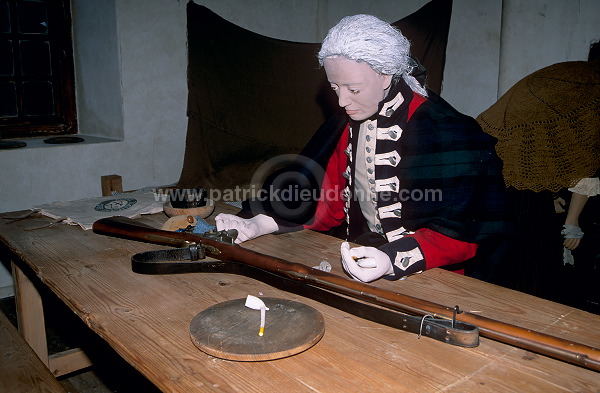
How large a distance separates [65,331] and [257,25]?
9.56ft

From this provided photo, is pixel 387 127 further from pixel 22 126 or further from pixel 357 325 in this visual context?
pixel 22 126

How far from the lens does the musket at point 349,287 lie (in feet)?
3.16

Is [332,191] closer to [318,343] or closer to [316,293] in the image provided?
[316,293]

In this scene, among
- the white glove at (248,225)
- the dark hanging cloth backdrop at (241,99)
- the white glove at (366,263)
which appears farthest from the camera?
the dark hanging cloth backdrop at (241,99)

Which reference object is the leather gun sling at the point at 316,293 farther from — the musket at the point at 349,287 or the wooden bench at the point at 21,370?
the wooden bench at the point at 21,370

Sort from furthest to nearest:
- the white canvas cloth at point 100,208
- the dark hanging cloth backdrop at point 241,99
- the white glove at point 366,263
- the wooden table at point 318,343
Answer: the dark hanging cloth backdrop at point 241,99
the white canvas cloth at point 100,208
the white glove at point 366,263
the wooden table at point 318,343

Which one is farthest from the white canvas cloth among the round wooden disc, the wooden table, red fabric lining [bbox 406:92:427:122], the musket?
red fabric lining [bbox 406:92:427:122]

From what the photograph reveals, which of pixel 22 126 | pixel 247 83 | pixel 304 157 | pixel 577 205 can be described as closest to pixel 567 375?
pixel 304 157

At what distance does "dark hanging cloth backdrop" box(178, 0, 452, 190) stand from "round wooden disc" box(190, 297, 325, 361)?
9.33 ft

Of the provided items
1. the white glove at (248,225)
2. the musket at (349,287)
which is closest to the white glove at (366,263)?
the musket at (349,287)

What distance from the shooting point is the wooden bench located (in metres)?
1.59

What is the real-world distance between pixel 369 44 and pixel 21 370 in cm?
152

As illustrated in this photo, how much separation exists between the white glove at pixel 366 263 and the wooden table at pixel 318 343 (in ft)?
0.16

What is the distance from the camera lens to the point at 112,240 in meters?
1.84
